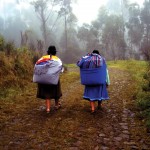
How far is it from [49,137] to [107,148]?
1.13 m

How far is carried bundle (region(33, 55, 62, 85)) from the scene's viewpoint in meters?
7.27

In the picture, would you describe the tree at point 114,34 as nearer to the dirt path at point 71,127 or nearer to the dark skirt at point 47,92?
the dirt path at point 71,127

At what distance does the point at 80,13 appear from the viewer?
58938 millimetres

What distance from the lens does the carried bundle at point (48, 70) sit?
727 cm

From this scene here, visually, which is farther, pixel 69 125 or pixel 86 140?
pixel 69 125

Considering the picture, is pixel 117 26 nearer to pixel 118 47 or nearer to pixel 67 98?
pixel 118 47

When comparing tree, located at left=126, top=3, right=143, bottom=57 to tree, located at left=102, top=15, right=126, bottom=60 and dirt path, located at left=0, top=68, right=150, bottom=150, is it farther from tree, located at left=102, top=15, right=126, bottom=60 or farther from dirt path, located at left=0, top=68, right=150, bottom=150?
dirt path, located at left=0, top=68, right=150, bottom=150

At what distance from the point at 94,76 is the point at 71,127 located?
1.59 meters

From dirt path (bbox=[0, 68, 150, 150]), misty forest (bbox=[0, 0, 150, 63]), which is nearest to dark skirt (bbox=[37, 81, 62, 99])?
dirt path (bbox=[0, 68, 150, 150])

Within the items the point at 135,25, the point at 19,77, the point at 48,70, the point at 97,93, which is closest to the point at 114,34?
the point at 135,25

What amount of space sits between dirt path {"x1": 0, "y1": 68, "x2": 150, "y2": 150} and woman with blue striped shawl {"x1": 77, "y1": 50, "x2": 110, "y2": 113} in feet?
1.41

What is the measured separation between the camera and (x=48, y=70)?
7.29 meters

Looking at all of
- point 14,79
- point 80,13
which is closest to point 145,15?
point 80,13

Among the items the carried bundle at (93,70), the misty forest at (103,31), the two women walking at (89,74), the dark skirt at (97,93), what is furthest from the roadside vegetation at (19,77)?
the misty forest at (103,31)
